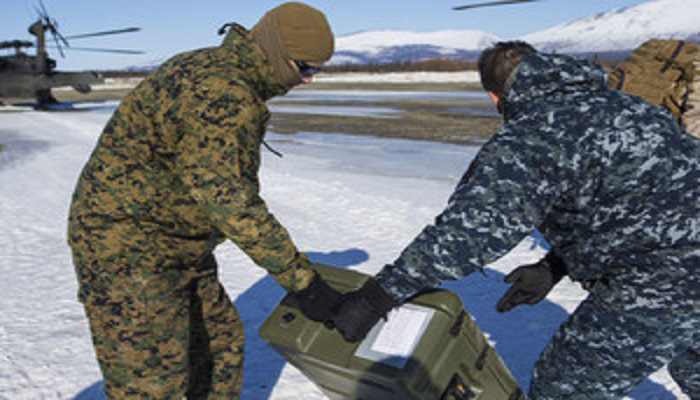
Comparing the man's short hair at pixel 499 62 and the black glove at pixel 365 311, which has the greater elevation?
the man's short hair at pixel 499 62

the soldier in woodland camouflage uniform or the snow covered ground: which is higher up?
the soldier in woodland camouflage uniform

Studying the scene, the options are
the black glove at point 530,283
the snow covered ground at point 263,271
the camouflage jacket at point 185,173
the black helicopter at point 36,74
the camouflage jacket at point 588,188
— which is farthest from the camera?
the black helicopter at point 36,74

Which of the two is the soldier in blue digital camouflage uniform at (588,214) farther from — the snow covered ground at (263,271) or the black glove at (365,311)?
the snow covered ground at (263,271)

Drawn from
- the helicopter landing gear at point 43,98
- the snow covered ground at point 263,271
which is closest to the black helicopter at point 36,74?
the helicopter landing gear at point 43,98

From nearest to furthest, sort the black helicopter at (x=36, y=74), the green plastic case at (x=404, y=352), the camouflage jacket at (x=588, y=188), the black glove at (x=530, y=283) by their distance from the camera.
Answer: the camouflage jacket at (x=588, y=188)
the green plastic case at (x=404, y=352)
the black glove at (x=530, y=283)
the black helicopter at (x=36, y=74)

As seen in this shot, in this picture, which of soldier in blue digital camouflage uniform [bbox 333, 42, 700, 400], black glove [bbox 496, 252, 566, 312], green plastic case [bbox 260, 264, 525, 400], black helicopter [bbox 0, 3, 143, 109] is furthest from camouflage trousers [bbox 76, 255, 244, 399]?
black helicopter [bbox 0, 3, 143, 109]

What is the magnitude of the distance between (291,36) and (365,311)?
0.93 metres

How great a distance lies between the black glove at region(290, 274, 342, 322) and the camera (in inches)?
73.0

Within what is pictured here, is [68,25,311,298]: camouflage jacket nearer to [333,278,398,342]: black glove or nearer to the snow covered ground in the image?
[333,278,398,342]: black glove

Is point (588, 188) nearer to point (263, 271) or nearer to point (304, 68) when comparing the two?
point (304, 68)

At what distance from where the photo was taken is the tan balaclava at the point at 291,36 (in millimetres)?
1751

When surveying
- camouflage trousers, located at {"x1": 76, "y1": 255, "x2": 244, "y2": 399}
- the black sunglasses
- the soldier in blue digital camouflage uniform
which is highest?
the black sunglasses

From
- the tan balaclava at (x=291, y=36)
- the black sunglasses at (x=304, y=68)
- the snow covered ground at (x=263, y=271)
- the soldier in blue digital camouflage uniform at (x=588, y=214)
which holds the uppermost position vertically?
the tan balaclava at (x=291, y=36)

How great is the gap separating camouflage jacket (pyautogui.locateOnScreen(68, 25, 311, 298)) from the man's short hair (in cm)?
70
